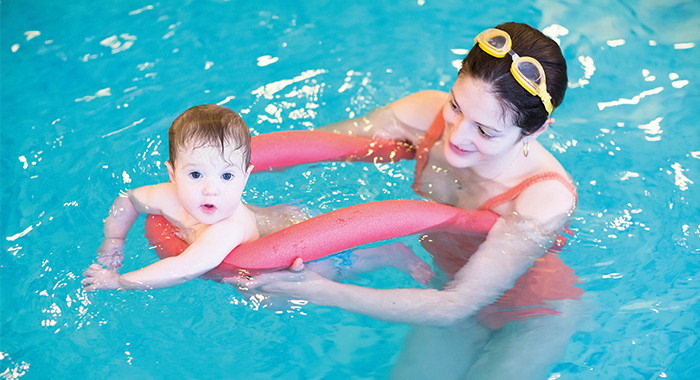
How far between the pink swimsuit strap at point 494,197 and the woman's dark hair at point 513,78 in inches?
13.5

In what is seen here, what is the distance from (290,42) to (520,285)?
254 centimetres

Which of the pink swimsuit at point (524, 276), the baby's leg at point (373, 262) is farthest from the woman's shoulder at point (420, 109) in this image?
the baby's leg at point (373, 262)

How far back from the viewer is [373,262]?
325cm

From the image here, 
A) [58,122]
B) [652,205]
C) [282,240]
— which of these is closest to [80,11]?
[58,122]

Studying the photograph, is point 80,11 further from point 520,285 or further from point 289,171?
point 520,285

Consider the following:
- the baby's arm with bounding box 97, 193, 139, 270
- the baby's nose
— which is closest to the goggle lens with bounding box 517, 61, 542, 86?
the baby's nose

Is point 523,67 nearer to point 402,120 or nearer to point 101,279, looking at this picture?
point 402,120

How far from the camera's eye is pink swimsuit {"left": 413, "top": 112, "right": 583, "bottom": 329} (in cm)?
316

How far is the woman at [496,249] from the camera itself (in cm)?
288

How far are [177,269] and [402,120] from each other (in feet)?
4.81

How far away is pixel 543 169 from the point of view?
3225 mm

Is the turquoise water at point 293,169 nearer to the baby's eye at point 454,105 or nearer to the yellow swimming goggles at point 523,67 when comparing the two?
the baby's eye at point 454,105

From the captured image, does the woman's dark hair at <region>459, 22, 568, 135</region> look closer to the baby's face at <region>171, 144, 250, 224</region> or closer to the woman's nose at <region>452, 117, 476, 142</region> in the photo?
the woman's nose at <region>452, 117, 476, 142</region>

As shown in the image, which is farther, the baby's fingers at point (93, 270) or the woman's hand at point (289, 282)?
the woman's hand at point (289, 282)
